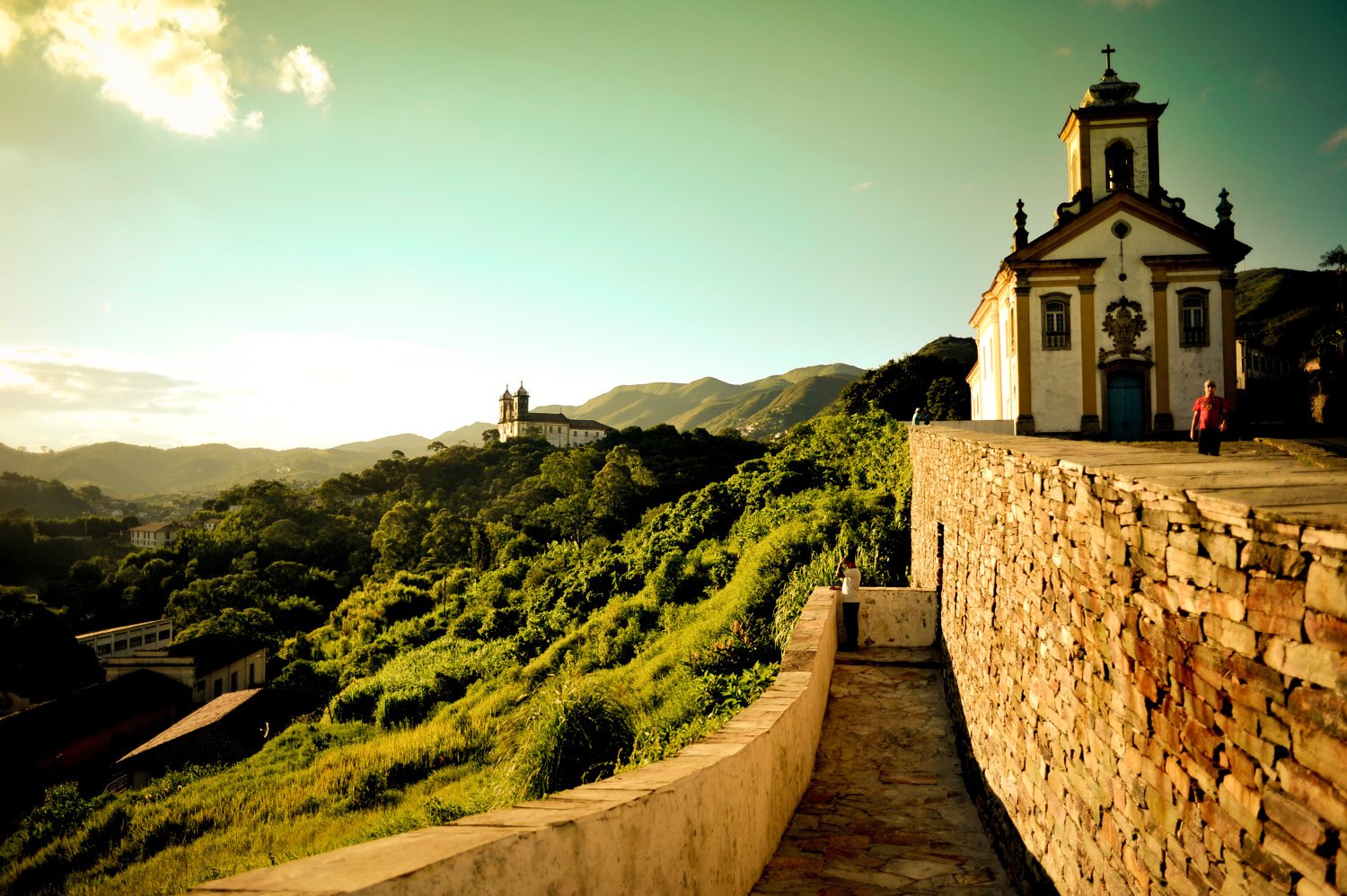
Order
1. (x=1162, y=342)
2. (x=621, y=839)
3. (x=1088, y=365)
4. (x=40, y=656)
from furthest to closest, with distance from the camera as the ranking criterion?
(x=40, y=656) → (x=1088, y=365) → (x=1162, y=342) → (x=621, y=839)

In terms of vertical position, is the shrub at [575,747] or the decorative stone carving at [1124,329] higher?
the decorative stone carving at [1124,329]

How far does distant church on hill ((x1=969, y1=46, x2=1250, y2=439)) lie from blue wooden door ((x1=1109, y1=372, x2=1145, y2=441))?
0.08 ft

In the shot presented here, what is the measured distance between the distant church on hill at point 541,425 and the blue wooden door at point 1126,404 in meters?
102

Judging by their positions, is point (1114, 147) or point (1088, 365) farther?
point (1114, 147)

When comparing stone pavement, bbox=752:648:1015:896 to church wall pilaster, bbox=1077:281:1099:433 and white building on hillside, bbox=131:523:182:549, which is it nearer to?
church wall pilaster, bbox=1077:281:1099:433

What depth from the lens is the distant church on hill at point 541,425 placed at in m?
121

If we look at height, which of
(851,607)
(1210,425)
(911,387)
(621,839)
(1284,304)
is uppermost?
(1284,304)

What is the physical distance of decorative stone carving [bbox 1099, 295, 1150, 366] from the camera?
1873cm

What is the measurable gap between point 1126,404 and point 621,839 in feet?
67.7

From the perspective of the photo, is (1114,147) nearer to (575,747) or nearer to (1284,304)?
(575,747)

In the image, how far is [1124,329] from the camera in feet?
61.6

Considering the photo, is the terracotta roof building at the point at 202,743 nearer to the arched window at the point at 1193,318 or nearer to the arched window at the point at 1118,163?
the arched window at the point at 1193,318

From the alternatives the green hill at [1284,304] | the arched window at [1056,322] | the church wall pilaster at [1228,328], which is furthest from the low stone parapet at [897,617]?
the green hill at [1284,304]

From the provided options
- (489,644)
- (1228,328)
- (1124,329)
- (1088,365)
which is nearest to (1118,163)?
(1124,329)
